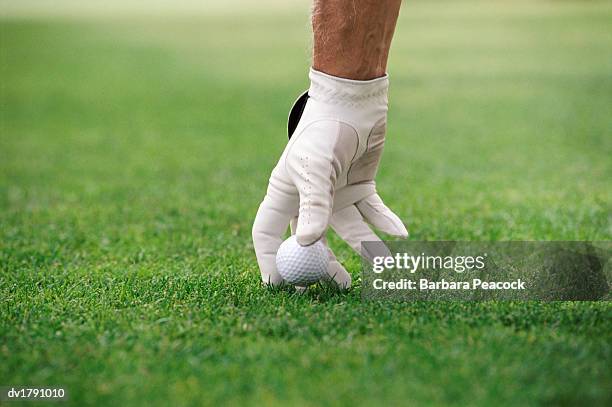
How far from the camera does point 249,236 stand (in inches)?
190

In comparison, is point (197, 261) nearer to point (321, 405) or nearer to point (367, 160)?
point (367, 160)

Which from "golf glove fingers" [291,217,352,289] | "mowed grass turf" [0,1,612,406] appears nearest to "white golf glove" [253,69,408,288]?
"golf glove fingers" [291,217,352,289]

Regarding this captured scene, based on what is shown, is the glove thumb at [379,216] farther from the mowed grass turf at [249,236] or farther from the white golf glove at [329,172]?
the mowed grass turf at [249,236]

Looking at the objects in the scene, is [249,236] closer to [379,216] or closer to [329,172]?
[379,216]

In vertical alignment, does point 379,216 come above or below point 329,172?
below

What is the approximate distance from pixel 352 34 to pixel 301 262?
957 mm

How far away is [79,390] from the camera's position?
7.90 feet

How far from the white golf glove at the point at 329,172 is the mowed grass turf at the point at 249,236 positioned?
0.88 feet

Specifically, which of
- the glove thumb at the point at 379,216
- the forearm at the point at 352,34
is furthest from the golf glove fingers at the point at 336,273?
the forearm at the point at 352,34

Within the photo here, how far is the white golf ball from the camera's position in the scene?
3.22m

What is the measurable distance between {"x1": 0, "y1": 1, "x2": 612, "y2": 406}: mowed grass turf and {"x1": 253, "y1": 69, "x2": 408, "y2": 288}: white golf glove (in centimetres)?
27

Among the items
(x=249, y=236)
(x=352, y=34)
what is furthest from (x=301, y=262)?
(x=249, y=236)

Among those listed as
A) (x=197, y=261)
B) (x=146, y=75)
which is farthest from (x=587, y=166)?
(x=146, y=75)

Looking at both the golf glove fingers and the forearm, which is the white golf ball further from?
the forearm
